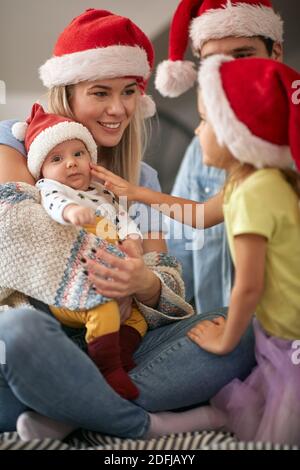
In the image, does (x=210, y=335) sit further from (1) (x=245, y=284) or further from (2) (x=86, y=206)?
(2) (x=86, y=206)

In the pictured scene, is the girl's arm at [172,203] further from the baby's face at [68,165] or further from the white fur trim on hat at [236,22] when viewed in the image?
the white fur trim on hat at [236,22]

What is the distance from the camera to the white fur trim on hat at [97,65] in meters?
1.62

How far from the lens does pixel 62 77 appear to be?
5.46 feet

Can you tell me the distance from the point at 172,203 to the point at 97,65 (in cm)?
39

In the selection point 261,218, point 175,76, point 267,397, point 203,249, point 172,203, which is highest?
point 175,76

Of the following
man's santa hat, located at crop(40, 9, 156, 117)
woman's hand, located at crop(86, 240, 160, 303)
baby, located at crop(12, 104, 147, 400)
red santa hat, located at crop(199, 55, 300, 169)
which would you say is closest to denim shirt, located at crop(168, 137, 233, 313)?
man's santa hat, located at crop(40, 9, 156, 117)

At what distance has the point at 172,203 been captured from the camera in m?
1.60

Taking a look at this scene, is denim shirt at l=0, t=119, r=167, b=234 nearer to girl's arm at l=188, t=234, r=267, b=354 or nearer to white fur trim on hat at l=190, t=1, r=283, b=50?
white fur trim on hat at l=190, t=1, r=283, b=50

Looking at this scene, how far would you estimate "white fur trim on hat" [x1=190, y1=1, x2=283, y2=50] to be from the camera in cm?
177

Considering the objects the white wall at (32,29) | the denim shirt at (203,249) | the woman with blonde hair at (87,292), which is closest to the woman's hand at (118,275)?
the woman with blonde hair at (87,292)

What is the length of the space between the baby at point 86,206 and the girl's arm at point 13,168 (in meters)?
0.03

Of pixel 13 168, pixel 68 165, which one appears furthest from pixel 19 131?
pixel 68 165

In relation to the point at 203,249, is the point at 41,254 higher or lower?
higher

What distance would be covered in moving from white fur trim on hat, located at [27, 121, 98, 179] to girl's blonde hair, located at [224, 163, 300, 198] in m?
0.40
